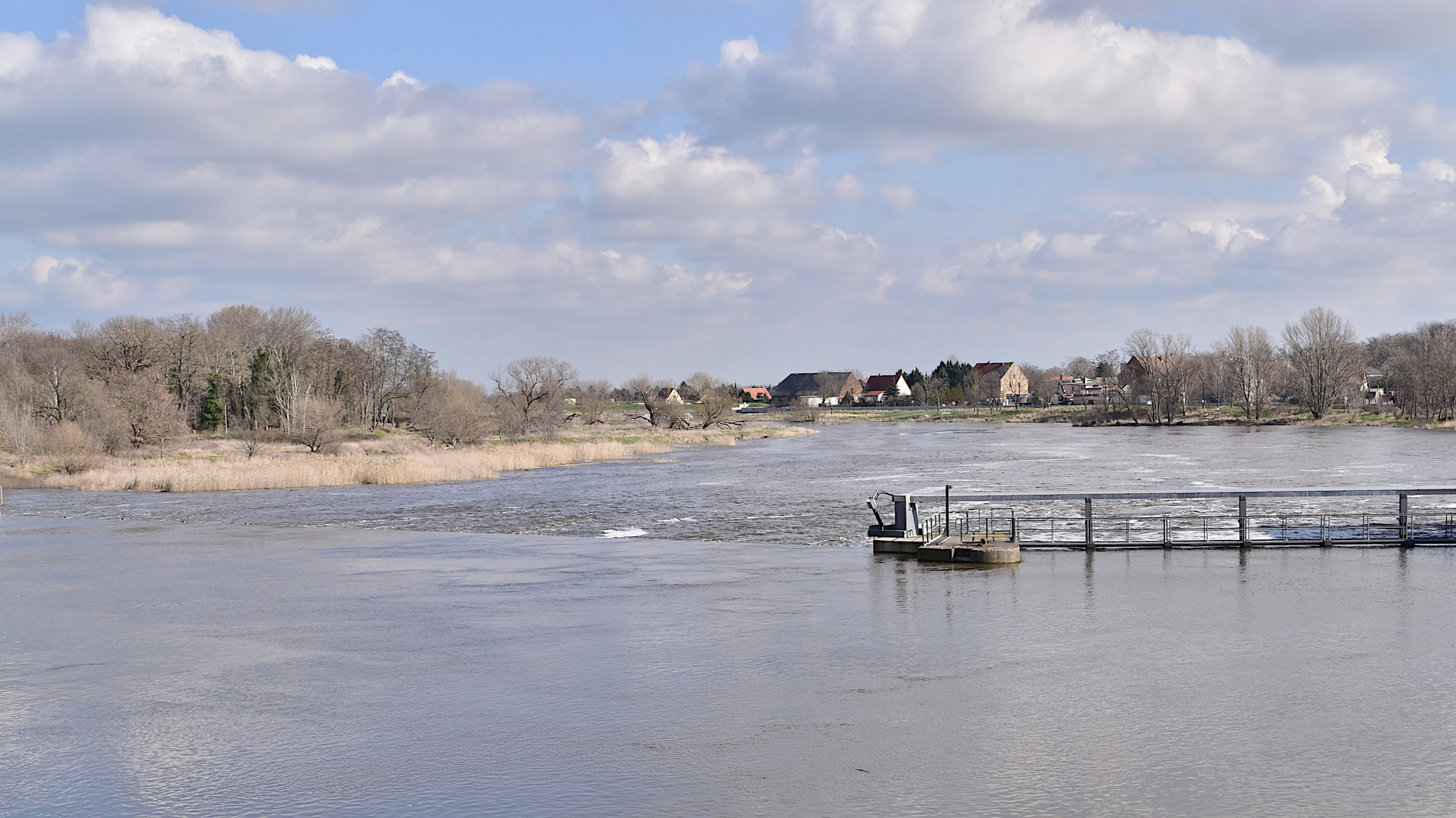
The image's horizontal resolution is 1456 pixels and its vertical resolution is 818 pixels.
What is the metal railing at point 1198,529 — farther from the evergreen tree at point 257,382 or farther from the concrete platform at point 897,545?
the evergreen tree at point 257,382

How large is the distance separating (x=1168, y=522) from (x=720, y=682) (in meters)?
16.6

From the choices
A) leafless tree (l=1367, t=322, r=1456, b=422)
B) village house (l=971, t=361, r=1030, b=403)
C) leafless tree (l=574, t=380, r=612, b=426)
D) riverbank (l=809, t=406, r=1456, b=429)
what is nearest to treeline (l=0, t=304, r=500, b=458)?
leafless tree (l=574, t=380, r=612, b=426)

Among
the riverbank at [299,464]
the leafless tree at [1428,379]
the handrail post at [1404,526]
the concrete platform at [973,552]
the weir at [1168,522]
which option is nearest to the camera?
the concrete platform at [973,552]

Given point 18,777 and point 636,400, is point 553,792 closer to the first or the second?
point 18,777

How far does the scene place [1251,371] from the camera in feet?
381

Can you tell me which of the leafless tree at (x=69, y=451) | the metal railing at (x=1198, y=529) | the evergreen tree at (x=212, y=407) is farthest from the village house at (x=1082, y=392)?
the leafless tree at (x=69, y=451)

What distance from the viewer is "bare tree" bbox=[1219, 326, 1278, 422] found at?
4505 inches

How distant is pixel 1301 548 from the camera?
22.3 m

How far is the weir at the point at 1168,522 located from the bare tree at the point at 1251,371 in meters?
87.9

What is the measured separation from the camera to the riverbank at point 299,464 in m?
46.4

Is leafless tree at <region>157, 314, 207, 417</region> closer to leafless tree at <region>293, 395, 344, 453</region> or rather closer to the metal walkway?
leafless tree at <region>293, 395, 344, 453</region>

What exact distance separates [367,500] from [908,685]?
32748 millimetres

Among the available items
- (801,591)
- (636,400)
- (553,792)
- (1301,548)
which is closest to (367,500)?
(801,591)

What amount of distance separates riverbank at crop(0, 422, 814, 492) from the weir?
82.7ft
